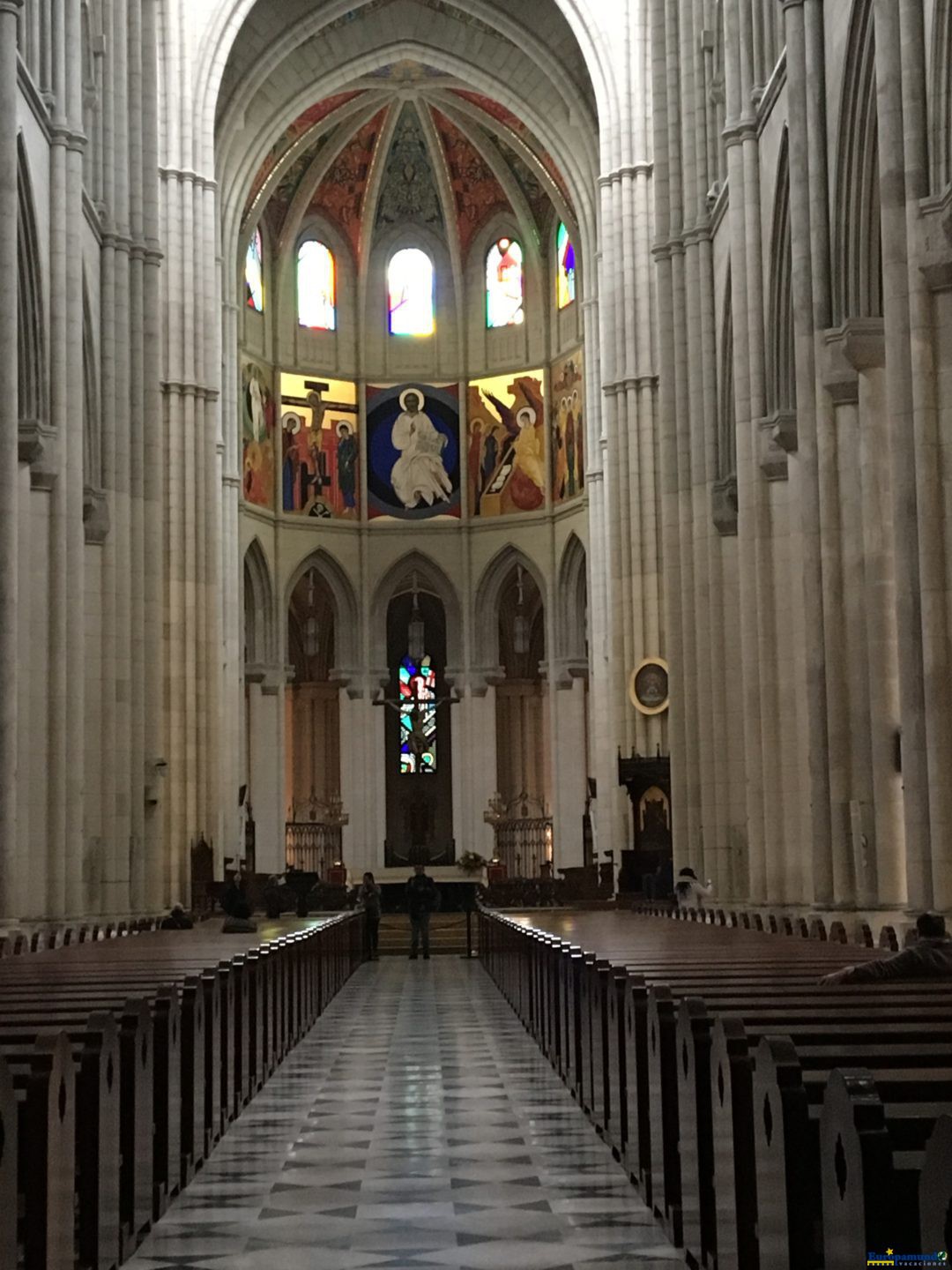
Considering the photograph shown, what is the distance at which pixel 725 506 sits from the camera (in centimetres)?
2600

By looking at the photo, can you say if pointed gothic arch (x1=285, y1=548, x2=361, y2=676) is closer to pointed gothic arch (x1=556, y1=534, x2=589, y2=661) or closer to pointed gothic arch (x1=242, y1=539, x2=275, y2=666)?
→ pointed gothic arch (x1=242, y1=539, x2=275, y2=666)

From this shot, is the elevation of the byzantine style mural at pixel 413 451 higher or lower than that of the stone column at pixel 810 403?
higher

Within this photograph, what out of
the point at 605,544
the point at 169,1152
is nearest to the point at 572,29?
the point at 605,544

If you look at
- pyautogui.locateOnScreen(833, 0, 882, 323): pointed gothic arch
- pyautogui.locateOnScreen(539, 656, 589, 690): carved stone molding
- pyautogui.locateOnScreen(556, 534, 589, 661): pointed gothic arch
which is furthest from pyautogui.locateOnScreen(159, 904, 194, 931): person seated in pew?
pyautogui.locateOnScreen(556, 534, 589, 661): pointed gothic arch

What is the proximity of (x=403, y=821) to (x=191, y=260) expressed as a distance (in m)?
18.3

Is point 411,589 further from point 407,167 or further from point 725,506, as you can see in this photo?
point 725,506

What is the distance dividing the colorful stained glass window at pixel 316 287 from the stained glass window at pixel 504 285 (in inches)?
158

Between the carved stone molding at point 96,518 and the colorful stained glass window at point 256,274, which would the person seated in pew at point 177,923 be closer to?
the carved stone molding at point 96,518

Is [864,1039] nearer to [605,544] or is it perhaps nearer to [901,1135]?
[901,1135]

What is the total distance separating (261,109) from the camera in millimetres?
40250

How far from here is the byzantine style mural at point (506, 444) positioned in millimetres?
47000

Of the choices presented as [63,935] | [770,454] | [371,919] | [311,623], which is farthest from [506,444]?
[63,935]

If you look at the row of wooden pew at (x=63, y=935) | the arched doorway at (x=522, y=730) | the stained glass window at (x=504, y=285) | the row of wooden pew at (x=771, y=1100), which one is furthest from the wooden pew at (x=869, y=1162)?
the stained glass window at (x=504, y=285)

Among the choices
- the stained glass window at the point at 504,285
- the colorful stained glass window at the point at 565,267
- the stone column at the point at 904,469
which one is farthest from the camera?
the stained glass window at the point at 504,285
